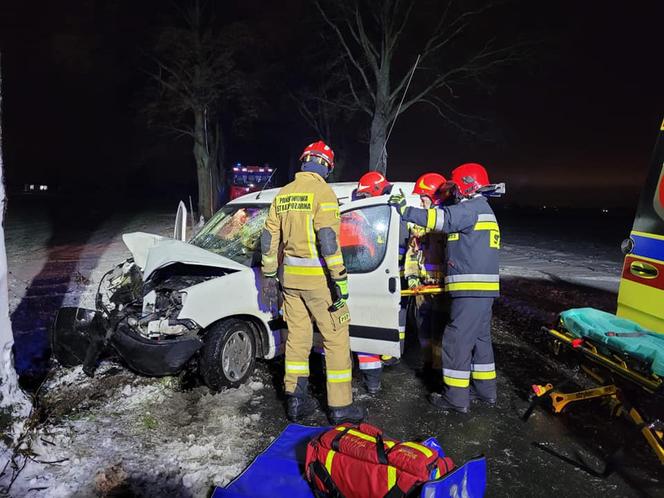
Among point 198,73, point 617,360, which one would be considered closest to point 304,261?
point 617,360

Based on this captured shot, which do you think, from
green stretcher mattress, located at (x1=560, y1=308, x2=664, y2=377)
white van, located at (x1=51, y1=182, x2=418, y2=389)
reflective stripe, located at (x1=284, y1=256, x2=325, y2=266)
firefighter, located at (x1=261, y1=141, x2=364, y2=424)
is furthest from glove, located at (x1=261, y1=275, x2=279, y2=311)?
green stretcher mattress, located at (x1=560, y1=308, x2=664, y2=377)

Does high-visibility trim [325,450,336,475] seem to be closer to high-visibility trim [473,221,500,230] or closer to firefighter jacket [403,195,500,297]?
firefighter jacket [403,195,500,297]

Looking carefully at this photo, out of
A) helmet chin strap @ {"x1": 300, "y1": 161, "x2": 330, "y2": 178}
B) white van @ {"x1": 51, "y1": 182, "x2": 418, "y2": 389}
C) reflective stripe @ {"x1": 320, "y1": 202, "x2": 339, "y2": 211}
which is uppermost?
helmet chin strap @ {"x1": 300, "y1": 161, "x2": 330, "y2": 178}

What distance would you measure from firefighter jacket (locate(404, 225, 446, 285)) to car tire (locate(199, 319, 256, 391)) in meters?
1.69

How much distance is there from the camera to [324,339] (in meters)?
3.84

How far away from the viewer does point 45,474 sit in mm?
3023

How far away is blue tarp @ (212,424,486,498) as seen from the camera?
2.55 m

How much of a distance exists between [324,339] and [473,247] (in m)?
1.44

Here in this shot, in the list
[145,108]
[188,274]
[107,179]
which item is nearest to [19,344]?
[188,274]

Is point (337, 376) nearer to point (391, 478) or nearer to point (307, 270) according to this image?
point (307, 270)

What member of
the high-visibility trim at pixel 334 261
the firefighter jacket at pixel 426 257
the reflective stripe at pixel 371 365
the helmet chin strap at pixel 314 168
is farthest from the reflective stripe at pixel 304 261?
the firefighter jacket at pixel 426 257

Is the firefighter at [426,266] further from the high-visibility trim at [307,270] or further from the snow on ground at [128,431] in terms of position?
the snow on ground at [128,431]

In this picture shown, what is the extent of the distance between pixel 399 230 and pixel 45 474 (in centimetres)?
314

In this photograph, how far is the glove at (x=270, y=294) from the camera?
4.38m
